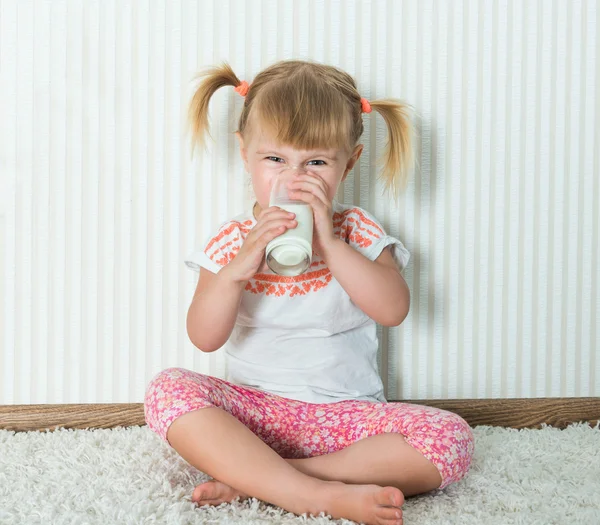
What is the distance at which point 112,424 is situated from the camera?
4.30 feet

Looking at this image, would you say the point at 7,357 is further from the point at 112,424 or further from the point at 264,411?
the point at 264,411

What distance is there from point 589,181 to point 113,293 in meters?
0.87

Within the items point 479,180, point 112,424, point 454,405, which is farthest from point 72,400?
point 479,180

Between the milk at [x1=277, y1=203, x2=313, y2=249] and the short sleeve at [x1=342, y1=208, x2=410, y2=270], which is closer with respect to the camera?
the milk at [x1=277, y1=203, x2=313, y2=249]

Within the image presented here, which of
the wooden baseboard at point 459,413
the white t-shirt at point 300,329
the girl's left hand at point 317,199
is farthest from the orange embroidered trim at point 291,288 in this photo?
the wooden baseboard at point 459,413

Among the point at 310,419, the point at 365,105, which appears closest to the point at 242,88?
the point at 365,105

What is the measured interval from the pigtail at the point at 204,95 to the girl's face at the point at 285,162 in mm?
141

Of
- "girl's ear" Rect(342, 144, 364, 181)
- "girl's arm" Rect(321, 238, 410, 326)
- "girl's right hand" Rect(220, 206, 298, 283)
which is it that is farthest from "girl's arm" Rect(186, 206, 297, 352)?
"girl's ear" Rect(342, 144, 364, 181)

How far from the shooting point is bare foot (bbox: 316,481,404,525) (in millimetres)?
854

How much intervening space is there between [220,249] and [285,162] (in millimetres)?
186

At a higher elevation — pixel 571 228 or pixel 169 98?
pixel 169 98

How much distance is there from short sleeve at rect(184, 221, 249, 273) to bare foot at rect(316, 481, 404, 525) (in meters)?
0.43

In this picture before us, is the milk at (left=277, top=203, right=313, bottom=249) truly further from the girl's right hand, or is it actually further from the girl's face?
the girl's face

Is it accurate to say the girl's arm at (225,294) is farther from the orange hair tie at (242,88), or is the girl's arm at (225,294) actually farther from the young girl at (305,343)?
the orange hair tie at (242,88)
